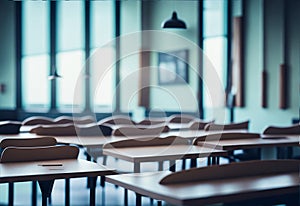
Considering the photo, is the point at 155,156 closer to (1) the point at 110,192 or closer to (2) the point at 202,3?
(1) the point at 110,192

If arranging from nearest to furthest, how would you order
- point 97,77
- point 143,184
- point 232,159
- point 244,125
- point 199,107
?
point 143,184 < point 232,159 < point 244,125 < point 199,107 < point 97,77

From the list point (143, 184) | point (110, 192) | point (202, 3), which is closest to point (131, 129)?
point (110, 192)

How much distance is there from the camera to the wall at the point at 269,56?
7875mm

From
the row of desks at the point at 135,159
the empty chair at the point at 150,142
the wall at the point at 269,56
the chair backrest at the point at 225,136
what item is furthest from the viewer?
the wall at the point at 269,56

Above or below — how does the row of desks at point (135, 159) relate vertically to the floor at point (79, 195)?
above

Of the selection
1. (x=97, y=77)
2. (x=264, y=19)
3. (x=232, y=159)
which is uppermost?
(x=264, y=19)

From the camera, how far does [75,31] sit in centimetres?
1095

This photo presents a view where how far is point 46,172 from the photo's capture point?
2523mm

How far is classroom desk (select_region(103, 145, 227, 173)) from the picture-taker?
3.22 metres

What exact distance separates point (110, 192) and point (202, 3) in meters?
5.09

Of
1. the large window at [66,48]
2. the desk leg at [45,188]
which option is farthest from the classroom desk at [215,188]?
the large window at [66,48]

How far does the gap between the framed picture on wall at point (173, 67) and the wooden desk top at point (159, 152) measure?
6520 mm

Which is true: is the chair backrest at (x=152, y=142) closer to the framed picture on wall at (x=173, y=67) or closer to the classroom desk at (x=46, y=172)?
the classroom desk at (x=46, y=172)

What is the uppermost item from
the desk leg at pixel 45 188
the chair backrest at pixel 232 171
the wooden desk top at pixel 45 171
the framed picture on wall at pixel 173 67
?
the framed picture on wall at pixel 173 67
